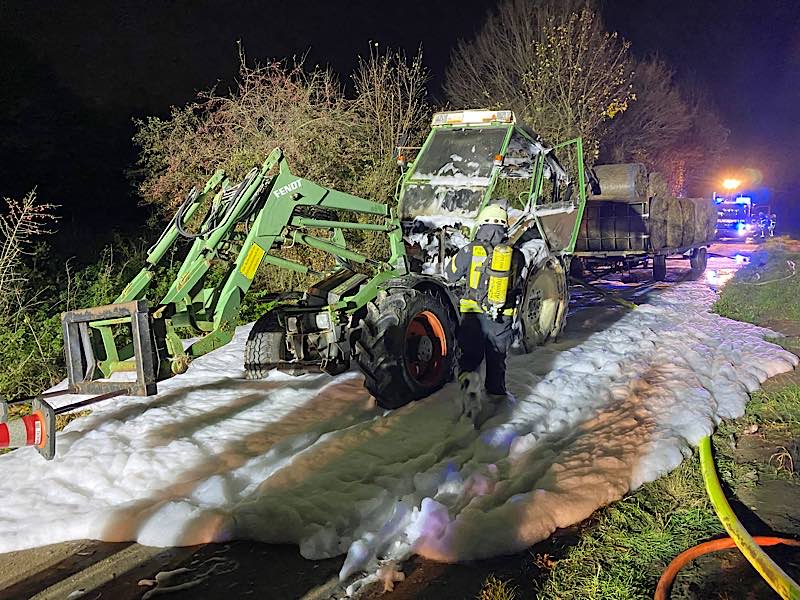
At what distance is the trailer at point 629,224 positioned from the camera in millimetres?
12992

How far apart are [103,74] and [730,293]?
47.2 feet

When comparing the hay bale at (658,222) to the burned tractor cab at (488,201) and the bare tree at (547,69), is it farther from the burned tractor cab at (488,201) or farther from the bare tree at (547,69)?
the bare tree at (547,69)

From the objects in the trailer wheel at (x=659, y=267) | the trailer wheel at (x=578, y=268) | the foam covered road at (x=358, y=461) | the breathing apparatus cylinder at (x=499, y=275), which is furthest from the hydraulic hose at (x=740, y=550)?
the trailer wheel at (x=659, y=267)

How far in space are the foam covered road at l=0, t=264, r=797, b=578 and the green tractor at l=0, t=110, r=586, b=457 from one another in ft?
1.46

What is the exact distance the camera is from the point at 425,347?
619 centimetres

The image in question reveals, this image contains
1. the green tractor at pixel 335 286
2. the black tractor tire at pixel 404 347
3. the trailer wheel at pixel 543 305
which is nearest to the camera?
the green tractor at pixel 335 286

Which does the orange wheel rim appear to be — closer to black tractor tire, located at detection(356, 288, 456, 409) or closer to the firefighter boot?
black tractor tire, located at detection(356, 288, 456, 409)

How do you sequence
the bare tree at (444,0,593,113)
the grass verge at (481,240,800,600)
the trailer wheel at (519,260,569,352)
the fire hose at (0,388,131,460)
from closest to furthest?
the grass verge at (481,240,800,600) < the fire hose at (0,388,131,460) < the trailer wheel at (519,260,569,352) < the bare tree at (444,0,593,113)

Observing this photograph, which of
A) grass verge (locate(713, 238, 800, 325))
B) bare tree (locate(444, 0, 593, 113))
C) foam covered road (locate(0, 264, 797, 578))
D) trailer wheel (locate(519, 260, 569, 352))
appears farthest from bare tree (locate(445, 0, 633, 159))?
foam covered road (locate(0, 264, 797, 578))

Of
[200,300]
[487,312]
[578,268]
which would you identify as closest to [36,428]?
[200,300]

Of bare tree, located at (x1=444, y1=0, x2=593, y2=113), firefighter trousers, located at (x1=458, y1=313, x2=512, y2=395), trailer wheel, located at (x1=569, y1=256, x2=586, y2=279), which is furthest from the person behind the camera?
bare tree, located at (x1=444, y1=0, x2=593, y2=113)

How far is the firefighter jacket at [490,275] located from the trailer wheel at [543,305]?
1561 millimetres

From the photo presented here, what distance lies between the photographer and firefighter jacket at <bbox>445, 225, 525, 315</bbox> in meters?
5.87

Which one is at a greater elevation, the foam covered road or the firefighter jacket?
the firefighter jacket
